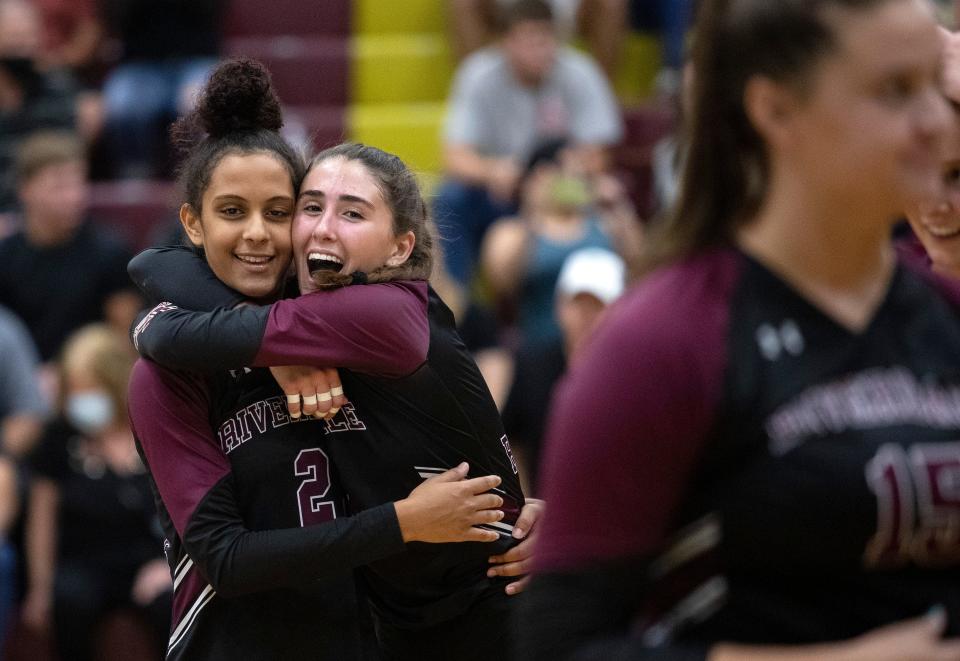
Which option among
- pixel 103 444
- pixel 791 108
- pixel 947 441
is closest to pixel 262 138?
pixel 791 108

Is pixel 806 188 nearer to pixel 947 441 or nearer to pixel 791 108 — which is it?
pixel 791 108

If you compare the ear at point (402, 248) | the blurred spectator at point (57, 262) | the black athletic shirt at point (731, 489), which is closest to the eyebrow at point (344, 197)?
the ear at point (402, 248)

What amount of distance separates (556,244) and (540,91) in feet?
4.25

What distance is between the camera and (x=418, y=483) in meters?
2.87

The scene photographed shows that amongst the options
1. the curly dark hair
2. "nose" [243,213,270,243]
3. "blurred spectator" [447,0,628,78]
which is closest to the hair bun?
the curly dark hair

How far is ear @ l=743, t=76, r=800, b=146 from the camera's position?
1754 millimetres

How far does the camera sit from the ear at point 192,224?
3.01 metres

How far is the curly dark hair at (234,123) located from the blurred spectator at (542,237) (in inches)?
138

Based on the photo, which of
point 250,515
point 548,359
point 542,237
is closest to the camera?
point 250,515

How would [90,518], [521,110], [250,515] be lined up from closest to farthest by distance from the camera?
[250,515], [90,518], [521,110]

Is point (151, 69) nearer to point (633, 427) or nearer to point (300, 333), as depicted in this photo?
point (300, 333)

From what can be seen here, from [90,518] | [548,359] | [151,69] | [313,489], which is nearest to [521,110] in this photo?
[548,359]

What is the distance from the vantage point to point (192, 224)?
3035 mm

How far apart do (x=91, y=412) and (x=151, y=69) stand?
9.32ft
